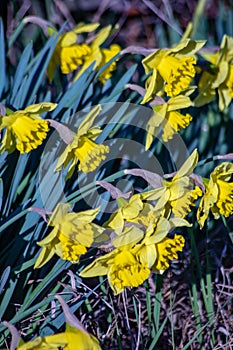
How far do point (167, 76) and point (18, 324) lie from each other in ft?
2.38

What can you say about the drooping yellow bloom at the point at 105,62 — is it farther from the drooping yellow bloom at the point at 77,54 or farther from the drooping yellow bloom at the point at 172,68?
the drooping yellow bloom at the point at 172,68

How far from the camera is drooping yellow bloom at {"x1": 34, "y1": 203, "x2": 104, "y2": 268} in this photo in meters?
1.22

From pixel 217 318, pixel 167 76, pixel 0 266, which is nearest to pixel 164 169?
pixel 167 76

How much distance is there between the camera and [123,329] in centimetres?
160

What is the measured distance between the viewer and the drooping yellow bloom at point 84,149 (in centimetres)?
133

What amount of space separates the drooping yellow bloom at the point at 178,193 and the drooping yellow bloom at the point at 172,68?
0.98 ft

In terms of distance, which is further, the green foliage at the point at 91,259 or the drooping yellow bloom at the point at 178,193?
the green foliage at the point at 91,259

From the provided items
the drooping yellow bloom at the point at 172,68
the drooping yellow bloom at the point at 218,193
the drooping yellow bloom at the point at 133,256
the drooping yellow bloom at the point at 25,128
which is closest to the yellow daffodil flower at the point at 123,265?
the drooping yellow bloom at the point at 133,256

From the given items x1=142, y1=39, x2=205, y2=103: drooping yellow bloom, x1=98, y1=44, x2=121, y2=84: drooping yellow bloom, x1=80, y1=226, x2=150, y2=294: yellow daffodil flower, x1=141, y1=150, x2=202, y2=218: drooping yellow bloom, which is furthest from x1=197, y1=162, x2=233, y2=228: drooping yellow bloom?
x1=98, y1=44, x2=121, y2=84: drooping yellow bloom

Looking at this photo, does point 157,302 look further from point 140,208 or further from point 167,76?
point 167,76

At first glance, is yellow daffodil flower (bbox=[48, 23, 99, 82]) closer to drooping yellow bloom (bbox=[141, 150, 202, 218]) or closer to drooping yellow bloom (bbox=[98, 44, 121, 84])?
drooping yellow bloom (bbox=[98, 44, 121, 84])

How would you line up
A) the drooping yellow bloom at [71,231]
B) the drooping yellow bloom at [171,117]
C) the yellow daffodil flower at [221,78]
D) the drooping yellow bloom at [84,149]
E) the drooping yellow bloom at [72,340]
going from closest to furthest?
the drooping yellow bloom at [72,340]
the drooping yellow bloom at [71,231]
the drooping yellow bloom at [84,149]
the drooping yellow bloom at [171,117]
the yellow daffodil flower at [221,78]

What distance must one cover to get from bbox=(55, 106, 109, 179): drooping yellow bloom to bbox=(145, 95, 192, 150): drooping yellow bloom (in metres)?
0.19

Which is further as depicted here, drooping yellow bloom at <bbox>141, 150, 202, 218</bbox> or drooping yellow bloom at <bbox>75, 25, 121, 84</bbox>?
drooping yellow bloom at <bbox>75, 25, 121, 84</bbox>
